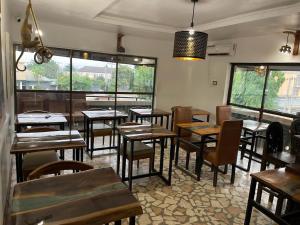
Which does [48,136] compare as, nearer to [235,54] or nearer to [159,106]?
[159,106]

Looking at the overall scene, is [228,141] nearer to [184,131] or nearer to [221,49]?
[184,131]

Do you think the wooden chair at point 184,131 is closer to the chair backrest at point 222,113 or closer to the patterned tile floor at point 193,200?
the patterned tile floor at point 193,200

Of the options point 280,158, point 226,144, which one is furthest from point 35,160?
point 280,158

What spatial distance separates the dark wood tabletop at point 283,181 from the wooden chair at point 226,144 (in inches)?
39.8

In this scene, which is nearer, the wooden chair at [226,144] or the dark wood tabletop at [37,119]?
the wooden chair at [226,144]

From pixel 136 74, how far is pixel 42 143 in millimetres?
3654

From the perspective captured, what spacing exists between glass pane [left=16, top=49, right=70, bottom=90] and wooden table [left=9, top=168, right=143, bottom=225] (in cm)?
376

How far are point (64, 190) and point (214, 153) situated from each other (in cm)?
233

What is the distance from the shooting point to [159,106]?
19.6 feet

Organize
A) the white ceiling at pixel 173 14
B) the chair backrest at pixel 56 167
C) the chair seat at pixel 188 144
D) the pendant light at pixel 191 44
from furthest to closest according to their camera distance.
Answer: the chair seat at pixel 188 144 < the white ceiling at pixel 173 14 < the pendant light at pixel 191 44 < the chair backrest at pixel 56 167

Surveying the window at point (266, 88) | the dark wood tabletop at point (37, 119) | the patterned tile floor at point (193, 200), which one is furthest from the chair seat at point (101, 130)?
the window at point (266, 88)

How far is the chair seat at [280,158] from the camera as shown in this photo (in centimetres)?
259

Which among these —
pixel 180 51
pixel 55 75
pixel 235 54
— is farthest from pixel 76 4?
pixel 235 54

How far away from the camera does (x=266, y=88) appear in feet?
15.0
